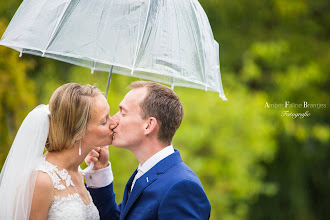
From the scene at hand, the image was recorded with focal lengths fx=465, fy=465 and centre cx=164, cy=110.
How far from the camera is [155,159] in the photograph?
3.33 metres

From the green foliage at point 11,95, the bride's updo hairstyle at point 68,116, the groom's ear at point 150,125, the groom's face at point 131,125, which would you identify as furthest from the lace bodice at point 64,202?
the green foliage at point 11,95

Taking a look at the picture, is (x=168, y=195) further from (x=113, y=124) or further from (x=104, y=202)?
(x=104, y=202)

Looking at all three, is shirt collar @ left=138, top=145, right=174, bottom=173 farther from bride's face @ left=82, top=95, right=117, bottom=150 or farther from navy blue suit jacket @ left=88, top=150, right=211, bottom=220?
bride's face @ left=82, top=95, right=117, bottom=150

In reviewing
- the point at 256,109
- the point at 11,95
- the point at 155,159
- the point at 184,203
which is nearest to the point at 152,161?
the point at 155,159

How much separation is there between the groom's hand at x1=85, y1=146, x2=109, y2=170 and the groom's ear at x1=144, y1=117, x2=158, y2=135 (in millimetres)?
592

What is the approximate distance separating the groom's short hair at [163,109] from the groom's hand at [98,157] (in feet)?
1.98

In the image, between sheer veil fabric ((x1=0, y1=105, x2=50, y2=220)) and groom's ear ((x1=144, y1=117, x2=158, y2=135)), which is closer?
sheer veil fabric ((x1=0, y1=105, x2=50, y2=220))

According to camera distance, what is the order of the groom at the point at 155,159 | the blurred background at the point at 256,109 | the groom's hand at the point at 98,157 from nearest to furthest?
the groom at the point at 155,159 < the groom's hand at the point at 98,157 < the blurred background at the point at 256,109

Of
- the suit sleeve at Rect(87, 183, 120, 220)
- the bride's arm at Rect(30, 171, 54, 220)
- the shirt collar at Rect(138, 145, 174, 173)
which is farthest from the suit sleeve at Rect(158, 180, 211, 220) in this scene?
the suit sleeve at Rect(87, 183, 120, 220)

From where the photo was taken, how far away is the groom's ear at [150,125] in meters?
3.31

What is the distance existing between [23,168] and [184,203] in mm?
1141

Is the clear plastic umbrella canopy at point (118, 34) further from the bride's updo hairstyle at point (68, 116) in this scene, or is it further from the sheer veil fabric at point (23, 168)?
the sheer veil fabric at point (23, 168)

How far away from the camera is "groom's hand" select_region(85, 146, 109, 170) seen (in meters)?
3.71

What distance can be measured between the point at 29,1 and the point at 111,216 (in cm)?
177
